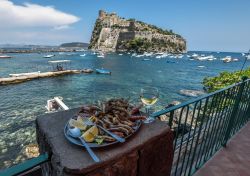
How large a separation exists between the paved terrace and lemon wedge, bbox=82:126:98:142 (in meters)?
2.88

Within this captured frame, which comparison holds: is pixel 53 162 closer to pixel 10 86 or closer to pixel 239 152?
pixel 239 152

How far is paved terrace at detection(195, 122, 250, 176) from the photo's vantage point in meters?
3.70

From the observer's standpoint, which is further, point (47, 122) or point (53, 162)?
point (47, 122)

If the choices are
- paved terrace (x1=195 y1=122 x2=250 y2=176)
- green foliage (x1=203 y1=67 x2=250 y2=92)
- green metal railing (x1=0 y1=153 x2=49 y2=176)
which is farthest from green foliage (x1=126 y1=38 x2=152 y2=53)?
green metal railing (x1=0 y1=153 x2=49 y2=176)

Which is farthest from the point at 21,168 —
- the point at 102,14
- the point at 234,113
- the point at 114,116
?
the point at 102,14

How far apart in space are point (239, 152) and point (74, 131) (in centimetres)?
437

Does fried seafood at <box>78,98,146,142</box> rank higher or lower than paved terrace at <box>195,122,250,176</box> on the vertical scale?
higher

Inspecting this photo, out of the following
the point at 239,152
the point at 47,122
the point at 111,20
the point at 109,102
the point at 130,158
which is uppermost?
the point at 111,20

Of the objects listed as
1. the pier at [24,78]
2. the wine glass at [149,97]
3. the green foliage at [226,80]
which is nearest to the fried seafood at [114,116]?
the wine glass at [149,97]

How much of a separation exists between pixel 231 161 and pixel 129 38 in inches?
4753

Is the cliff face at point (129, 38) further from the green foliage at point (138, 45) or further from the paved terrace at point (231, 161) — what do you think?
the paved terrace at point (231, 161)

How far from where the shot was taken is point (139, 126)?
1.88 metres

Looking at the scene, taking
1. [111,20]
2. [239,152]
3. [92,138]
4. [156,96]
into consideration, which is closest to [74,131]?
[92,138]

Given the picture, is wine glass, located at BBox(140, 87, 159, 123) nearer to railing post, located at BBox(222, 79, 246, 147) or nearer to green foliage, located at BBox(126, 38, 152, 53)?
railing post, located at BBox(222, 79, 246, 147)
